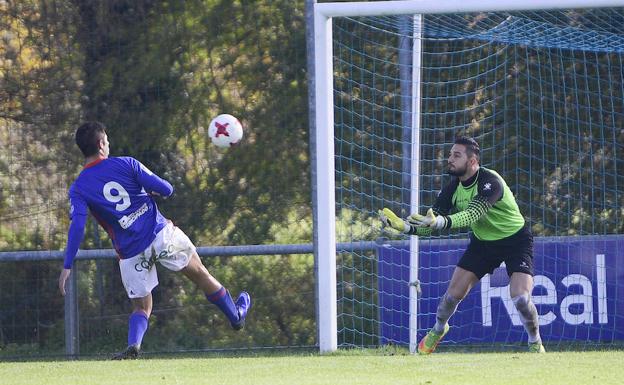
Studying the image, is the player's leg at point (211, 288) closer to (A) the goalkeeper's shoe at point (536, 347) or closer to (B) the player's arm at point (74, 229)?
(B) the player's arm at point (74, 229)

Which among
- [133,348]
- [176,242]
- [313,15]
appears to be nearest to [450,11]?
[313,15]

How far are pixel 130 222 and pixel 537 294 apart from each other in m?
4.24

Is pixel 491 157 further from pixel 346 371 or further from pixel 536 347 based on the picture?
pixel 346 371

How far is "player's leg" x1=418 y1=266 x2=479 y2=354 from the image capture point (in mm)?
9453

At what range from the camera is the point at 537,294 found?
11.0 meters

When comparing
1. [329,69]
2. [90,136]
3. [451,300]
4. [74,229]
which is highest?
[329,69]

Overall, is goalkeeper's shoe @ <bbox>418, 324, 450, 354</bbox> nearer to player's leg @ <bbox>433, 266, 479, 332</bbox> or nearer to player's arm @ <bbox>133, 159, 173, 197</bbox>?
player's leg @ <bbox>433, 266, 479, 332</bbox>

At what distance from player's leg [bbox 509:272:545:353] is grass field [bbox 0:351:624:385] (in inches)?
15.7

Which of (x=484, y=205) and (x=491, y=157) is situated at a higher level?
(x=491, y=157)

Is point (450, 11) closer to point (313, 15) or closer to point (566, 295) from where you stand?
point (313, 15)

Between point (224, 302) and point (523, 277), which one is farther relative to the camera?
point (523, 277)

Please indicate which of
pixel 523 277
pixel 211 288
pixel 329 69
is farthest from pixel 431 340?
pixel 329 69

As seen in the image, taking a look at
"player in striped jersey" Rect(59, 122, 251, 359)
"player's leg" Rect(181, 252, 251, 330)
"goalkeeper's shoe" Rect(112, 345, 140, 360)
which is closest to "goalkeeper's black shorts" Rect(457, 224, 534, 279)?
"player's leg" Rect(181, 252, 251, 330)

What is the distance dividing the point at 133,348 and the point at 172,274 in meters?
2.87
